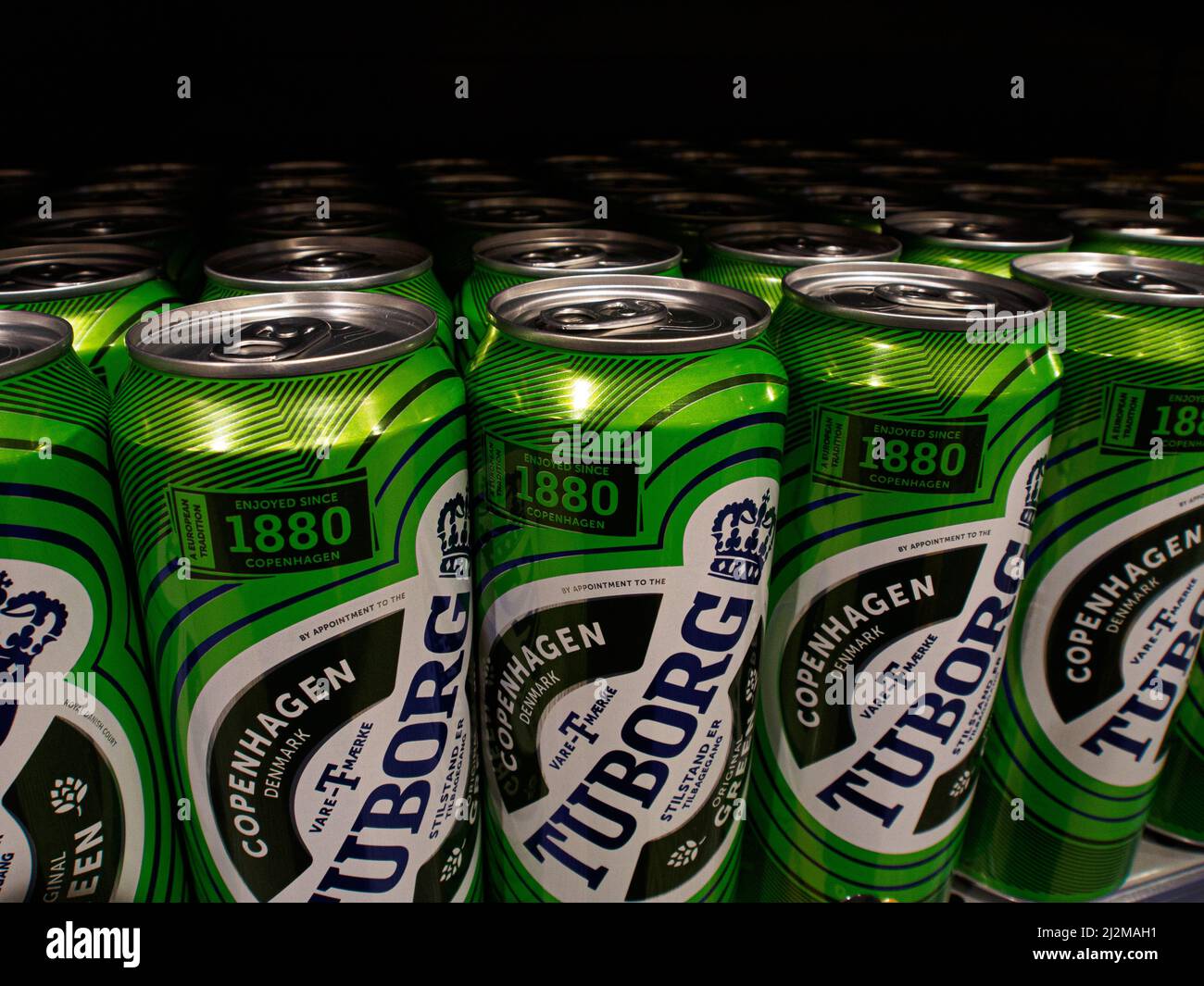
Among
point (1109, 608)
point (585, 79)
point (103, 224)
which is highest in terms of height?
point (585, 79)

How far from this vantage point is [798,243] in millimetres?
1187

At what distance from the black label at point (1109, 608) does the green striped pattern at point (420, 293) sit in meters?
0.70

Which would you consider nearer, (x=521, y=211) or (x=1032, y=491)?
(x=1032, y=491)

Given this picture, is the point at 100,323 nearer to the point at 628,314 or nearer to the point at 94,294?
the point at 94,294

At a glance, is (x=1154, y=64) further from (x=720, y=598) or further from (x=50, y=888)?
(x=50, y=888)

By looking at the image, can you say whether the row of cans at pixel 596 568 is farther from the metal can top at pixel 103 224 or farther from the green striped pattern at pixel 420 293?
the metal can top at pixel 103 224

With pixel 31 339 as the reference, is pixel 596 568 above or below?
below

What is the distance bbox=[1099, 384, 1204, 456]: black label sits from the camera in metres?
0.90

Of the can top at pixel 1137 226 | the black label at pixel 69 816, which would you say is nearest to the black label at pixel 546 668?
the black label at pixel 69 816

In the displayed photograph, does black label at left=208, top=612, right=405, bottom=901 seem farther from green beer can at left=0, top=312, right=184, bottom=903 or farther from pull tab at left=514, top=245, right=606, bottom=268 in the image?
pull tab at left=514, top=245, right=606, bottom=268

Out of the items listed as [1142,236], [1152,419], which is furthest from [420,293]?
[1142,236]

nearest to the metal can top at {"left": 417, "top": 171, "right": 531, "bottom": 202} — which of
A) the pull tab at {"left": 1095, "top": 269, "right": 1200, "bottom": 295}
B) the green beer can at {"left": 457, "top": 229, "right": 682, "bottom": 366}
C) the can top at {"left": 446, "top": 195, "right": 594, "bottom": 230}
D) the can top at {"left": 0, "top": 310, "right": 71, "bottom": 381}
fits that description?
the can top at {"left": 446, "top": 195, "right": 594, "bottom": 230}

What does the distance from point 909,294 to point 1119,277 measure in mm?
261

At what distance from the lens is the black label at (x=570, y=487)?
777 millimetres
